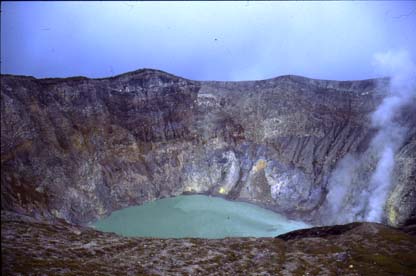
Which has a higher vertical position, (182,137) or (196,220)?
(182,137)

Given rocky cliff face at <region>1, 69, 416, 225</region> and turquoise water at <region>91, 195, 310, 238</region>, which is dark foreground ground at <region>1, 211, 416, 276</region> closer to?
→ turquoise water at <region>91, 195, 310, 238</region>

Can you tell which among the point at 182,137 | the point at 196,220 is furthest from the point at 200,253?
the point at 182,137

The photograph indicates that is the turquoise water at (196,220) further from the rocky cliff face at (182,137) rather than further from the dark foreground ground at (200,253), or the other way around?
the dark foreground ground at (200,253)

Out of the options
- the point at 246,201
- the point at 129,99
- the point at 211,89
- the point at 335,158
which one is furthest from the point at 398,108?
the point at 129,99

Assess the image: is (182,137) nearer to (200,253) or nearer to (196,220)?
(196,220)

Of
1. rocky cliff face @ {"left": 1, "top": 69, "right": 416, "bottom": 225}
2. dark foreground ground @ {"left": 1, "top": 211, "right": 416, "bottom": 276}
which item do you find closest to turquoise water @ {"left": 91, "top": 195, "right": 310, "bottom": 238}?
rocky cliff face @ {"left": 1, "top": 69, "right": 416, "bottom": 225}

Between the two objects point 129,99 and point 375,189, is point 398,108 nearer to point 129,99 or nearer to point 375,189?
point 375,189
